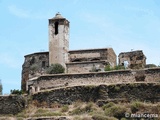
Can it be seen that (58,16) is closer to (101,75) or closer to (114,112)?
(101,75)

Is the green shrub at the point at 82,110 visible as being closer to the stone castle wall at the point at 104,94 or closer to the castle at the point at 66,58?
the stone castle wall at the point at 104,94

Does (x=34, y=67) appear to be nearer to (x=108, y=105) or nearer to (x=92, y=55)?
(x=92, y=55)

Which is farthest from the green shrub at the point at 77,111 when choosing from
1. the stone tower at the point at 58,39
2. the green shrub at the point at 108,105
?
the stone tower at the point at 58,39

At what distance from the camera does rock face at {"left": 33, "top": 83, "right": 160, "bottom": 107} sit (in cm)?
3909

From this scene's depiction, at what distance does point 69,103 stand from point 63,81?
5.29 metres

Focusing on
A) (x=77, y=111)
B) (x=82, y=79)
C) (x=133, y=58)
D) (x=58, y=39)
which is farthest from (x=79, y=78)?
(x=58, y=39)

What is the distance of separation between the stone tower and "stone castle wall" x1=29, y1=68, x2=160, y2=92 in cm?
818

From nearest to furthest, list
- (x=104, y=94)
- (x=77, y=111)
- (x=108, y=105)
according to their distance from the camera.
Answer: (x=108, y=105) < (x=77, y=111) < (x=104, y=94)

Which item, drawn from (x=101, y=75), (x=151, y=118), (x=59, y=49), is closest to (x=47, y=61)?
(x=59, y=49)

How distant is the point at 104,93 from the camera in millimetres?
39938

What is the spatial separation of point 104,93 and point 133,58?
14.6m

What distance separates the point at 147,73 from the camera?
43531mm

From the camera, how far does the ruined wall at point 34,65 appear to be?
54594 millimetres

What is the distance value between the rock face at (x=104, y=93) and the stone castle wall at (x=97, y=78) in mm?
3022
